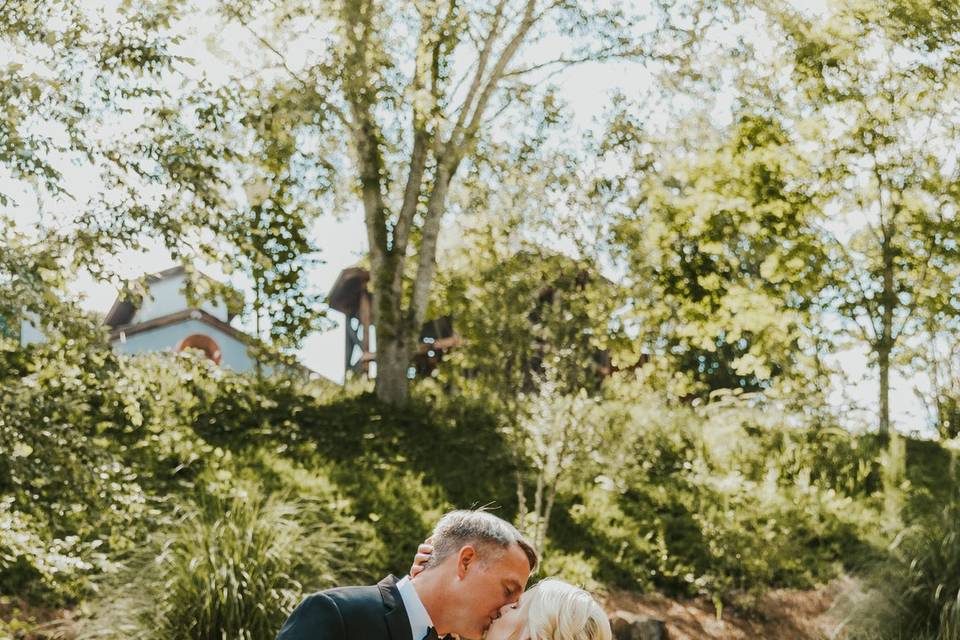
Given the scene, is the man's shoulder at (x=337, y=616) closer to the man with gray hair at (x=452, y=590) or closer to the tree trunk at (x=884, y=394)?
the man with gray hair at (x=452, y=590)

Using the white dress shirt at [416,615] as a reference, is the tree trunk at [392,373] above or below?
above

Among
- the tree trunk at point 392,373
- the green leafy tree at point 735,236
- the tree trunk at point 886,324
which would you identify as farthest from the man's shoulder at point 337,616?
the tree trunk at point 886,324

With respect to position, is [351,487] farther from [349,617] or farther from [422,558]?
[349,617]

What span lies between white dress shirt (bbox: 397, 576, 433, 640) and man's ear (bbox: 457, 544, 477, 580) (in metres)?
0.16

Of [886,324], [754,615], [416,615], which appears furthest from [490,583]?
[886,324]

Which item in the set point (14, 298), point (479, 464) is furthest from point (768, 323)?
point (14, 298)

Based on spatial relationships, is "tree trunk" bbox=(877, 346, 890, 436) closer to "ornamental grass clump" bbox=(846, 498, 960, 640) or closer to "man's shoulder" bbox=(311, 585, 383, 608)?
"ornamental grass clump" bbox=(846, 498, 960, 640)

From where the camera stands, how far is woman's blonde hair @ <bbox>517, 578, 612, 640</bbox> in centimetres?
359

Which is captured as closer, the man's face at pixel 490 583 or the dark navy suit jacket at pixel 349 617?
the dark navy suit jacket at pixel 349 617

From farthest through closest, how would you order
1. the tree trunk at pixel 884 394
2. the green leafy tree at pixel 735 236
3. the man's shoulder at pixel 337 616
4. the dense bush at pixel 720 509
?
the tree trunk at pixel 884 394, the green leafy tree at pixel 735 236, the dense bush at pixel 720 509, the man's shoulder at pixel 337 616

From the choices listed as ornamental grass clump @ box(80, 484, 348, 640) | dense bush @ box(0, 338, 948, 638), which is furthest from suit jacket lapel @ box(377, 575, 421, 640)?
ornamental grass clump @ box(80, 484, 348, 640)

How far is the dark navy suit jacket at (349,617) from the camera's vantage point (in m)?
3.15

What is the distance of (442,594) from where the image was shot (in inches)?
132

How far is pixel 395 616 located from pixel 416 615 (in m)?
0.08
